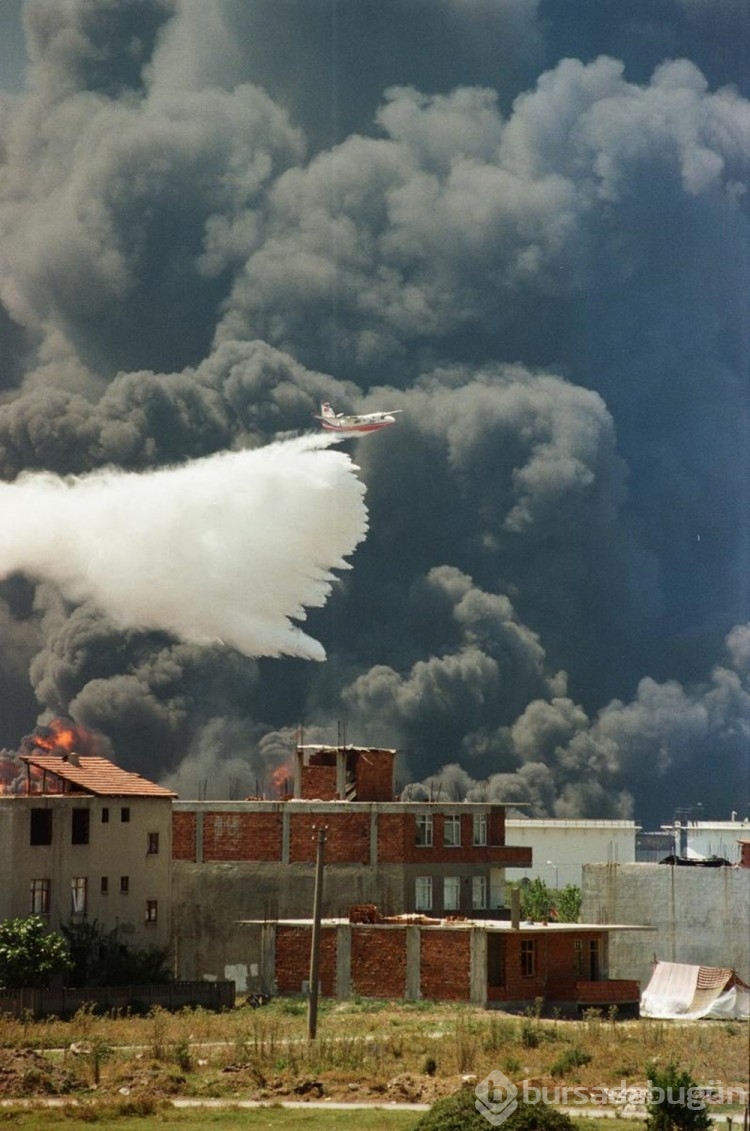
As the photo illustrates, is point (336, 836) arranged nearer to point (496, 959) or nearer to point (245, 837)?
point (245, 837)

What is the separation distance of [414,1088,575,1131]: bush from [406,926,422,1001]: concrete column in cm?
2697

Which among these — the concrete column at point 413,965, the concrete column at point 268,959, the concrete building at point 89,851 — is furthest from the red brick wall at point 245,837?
the concrete column at point 413,965

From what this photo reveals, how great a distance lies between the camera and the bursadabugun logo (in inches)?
1618

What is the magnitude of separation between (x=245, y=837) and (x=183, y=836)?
2.74m

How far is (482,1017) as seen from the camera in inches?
2522

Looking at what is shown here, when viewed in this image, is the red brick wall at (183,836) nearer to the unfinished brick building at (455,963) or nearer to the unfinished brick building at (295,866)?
the unfinished brick building at (295,866)

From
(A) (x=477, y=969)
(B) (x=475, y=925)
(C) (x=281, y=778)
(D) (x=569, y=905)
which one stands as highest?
(C) (x=281, y=778)

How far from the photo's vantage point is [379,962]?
70188 millimetres

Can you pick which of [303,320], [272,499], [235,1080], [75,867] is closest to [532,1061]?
[235,1080]

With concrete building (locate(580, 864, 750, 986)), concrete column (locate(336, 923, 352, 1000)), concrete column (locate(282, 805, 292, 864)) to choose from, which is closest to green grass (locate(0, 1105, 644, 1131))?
concrete column (locate(336, 923, 352, 1000))

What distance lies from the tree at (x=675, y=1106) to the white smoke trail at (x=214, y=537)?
63.1 metres

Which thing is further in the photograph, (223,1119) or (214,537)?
(214,537)

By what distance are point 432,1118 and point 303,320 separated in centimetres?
10558

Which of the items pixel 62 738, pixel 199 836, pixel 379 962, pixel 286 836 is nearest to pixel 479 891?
pixel 286 836
